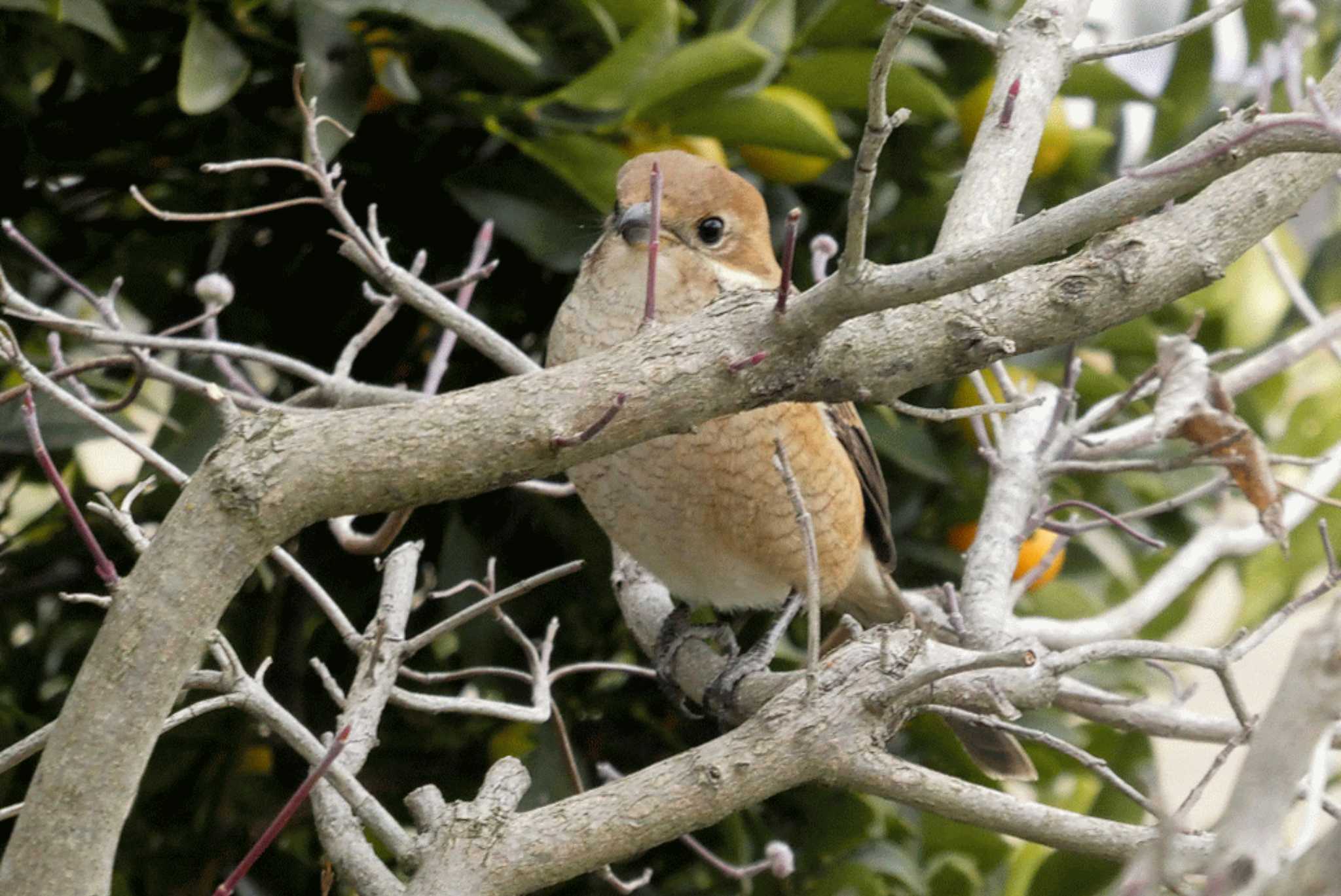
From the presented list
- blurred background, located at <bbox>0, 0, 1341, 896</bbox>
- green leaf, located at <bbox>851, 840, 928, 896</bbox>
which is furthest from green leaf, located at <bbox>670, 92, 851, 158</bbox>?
green leaf, located at <bbox>851, 840, 928, 896</bbox>

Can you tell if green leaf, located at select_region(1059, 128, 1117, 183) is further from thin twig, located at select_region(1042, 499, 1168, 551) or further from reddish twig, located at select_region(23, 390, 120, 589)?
reddish twig, located at select_region(23, 390, 120, 589)

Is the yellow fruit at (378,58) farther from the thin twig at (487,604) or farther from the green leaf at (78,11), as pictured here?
the thin twig at (487,604)

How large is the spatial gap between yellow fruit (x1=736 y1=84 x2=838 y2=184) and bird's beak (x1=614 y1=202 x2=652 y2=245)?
346 mm

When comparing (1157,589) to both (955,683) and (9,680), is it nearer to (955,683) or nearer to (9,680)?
(955,683)

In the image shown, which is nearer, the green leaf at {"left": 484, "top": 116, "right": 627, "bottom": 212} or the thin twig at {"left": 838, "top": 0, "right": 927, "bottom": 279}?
the thin twig at {"left": 838, "top": 0, "right": 927, "bottom": 279}

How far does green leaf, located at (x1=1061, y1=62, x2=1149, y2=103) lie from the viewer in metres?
3.14

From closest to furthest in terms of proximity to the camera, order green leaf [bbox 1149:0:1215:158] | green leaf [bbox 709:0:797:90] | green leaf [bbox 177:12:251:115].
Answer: green leaf [bbox 177:12:251:115]
green leaf [bbox 709:0:797:90]
green leaf [bbox 1149:0:1215:158]

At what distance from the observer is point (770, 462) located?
2752mm

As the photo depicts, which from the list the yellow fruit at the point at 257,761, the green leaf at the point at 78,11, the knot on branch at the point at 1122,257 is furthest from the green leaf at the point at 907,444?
the green leaf at the point at 78,11

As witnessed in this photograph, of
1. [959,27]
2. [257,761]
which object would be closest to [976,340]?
[959,27]

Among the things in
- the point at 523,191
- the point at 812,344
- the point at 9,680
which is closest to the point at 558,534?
the point at 523,191

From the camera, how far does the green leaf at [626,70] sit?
8.64 ft

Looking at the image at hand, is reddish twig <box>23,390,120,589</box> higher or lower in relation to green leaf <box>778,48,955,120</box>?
lower

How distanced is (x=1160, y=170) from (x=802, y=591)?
5.79 feet
